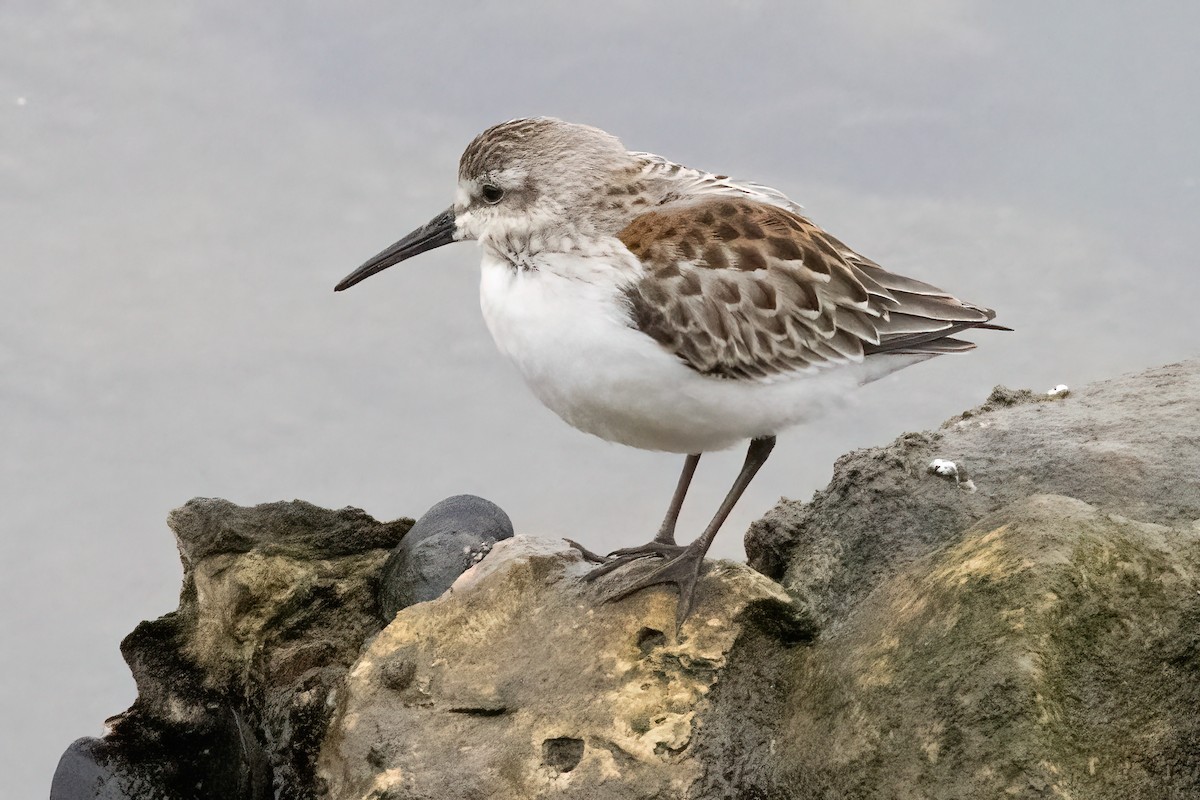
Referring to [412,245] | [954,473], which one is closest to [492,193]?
[412,245]

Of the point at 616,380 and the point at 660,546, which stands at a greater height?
the point at 616,380

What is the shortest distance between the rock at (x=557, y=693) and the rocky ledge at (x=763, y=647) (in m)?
0.01

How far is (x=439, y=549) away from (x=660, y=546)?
63.1 inches

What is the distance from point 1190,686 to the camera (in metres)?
5.64

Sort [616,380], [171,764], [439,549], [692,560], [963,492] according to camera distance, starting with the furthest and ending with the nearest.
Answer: [439,549]
[171,764]
[963,492]
[692,560]
[616,380]

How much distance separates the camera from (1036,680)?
17.7 ft

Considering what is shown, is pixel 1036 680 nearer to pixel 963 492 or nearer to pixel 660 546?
pixel 963 492

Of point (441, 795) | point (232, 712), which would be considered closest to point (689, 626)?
point (441, 795)

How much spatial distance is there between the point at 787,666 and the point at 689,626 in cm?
52

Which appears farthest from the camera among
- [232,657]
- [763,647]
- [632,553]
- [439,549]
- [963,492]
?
[439,549]

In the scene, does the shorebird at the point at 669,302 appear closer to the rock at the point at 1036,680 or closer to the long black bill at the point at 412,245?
the long black bill at the point at 412,245

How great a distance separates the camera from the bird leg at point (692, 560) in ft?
21.9

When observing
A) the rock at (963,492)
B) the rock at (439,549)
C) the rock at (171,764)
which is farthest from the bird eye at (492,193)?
the rock at (171,764)

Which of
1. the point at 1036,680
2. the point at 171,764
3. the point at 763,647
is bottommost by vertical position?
the point at 171,764
